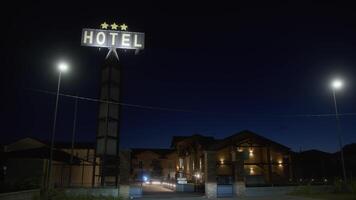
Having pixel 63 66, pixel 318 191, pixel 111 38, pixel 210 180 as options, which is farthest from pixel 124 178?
pixel 318 191

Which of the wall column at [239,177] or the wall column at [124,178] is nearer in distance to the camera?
the wall column at [124,178]

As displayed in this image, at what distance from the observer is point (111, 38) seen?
2973 centimetres

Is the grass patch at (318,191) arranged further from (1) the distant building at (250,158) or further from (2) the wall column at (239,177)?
(1) the distant building at (250,158)

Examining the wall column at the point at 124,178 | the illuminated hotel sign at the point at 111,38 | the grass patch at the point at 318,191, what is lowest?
the grass patch at the point at 318,191

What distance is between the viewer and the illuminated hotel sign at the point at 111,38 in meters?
29.6

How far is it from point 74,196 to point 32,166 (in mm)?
7046

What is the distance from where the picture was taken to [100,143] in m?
26.5

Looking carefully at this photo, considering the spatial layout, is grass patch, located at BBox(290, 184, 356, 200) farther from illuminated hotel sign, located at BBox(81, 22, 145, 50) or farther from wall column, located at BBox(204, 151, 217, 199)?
illuminated hotel sign, located at BBox(81, 22, 145, 50)

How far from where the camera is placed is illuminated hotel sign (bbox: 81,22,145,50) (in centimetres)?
2961

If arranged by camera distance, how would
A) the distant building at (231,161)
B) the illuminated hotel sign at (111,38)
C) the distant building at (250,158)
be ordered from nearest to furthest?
1. the illuminated hotel sign at (111,38)
2. the distant building at (231,161)
3. the distant building at (250,158)

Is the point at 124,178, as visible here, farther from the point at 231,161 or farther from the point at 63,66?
the point at 231,161

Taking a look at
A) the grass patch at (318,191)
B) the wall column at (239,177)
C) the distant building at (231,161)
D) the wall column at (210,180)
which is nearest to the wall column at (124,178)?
the wall column at (210,180)

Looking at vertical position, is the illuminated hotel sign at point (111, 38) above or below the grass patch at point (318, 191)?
above

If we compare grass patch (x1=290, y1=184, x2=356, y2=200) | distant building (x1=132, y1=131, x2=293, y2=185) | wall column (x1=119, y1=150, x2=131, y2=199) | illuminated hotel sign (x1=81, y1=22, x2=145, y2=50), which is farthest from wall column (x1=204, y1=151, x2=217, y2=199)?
illuminated hotel sign (x1=81, y1=22, x2=145, y2=50)
